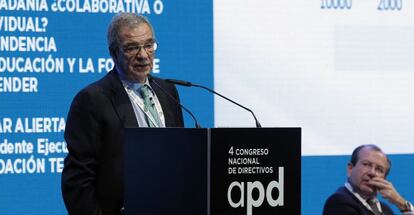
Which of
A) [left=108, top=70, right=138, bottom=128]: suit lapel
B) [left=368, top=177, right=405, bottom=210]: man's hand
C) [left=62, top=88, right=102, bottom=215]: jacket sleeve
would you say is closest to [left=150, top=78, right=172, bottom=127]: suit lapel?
[left=108, top=70, right=138, bottom=128]: suit lapel

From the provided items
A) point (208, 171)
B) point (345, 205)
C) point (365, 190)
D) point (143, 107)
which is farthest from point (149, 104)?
point (365, 190)

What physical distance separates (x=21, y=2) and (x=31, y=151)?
697 millimetres

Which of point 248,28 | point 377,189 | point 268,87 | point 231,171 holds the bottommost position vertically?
point 377,189

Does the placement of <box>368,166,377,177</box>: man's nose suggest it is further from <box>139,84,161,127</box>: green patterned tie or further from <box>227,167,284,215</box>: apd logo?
<box>227,167,284,215</box>: apd logo

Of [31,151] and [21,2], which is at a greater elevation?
[21,2]

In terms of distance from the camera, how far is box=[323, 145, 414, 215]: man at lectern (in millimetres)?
3545

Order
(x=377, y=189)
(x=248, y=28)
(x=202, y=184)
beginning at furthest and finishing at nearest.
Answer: (x=248, y=28), (x=377, y=189), (x=202, y=184)

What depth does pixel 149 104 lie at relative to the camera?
2.51 meters

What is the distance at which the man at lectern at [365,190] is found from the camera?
354 centimetres

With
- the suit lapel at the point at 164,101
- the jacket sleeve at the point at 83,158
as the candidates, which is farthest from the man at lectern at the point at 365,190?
the jacket sleeve at the point at 83,158

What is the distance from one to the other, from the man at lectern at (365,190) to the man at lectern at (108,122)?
1310mm

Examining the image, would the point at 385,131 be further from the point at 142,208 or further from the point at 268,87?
the point at 142,208

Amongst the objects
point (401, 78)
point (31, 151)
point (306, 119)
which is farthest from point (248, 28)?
point (31, 151)

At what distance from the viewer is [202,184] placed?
202 centimetres
